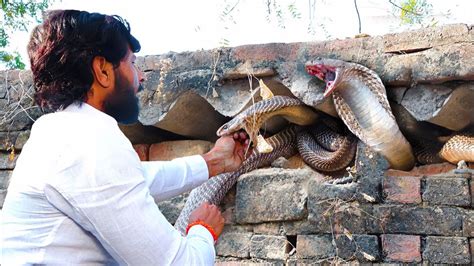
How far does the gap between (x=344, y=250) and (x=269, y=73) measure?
1.03m

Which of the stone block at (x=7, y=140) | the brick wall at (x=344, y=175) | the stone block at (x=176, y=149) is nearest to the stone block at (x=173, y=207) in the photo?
the brick wall at (x=344, y=175)

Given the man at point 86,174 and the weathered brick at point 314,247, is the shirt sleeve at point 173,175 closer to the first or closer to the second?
the man at point 86,174

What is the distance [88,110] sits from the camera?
2.00m

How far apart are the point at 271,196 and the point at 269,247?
0.90 ft

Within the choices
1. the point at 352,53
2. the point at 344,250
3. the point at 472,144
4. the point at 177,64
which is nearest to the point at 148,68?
the point at 177,64

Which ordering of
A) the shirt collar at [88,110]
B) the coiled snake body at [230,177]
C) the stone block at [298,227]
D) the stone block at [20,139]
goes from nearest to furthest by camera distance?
1. the shirt collar at [88,110]
2. the stone block at [298,227]
3. the coiled snake body at [230,177]
4. the stone block at [20,139]

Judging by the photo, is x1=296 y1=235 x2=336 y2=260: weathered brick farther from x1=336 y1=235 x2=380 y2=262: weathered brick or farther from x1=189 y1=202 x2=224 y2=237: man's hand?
x1=189 y1=202 x2=224 y2=237: man's hand

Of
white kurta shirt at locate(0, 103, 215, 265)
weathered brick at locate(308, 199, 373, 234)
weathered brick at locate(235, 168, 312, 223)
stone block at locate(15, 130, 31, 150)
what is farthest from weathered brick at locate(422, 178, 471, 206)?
stone block at locate(15, 130, 31, 150)

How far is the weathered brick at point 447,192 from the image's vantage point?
2924 mm

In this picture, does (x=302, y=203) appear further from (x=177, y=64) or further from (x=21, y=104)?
(x=21, y=104)

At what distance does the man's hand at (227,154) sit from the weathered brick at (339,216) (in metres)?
0.49

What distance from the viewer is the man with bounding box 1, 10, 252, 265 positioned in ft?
5.83

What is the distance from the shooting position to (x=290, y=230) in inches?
129

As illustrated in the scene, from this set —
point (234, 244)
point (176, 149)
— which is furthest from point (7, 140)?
point (234, 244)
